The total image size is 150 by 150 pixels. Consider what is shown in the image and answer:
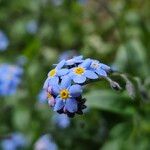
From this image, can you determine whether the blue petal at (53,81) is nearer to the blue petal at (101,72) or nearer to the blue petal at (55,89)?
the blue petal at (55,89)

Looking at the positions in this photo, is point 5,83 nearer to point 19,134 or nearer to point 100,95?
point 19,134

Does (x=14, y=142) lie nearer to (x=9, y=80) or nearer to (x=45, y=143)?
(x=45, y=143)

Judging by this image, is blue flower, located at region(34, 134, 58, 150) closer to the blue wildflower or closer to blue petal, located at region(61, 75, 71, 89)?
blue petal, located at region(61, 75, 71, 89)

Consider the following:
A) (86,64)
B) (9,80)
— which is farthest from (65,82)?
(9,80)

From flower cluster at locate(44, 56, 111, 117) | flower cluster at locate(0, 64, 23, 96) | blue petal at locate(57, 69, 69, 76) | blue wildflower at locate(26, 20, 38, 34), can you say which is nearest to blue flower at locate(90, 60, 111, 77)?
flower cluster at locate(44, 56, 111, 117)

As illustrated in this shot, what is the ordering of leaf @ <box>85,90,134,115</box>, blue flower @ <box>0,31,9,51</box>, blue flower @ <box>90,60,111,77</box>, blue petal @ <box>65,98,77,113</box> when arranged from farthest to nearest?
blue flower @ <box>0,31,9,51</box>
leaf @ <box>85,90,134,115</box>
blue flower @ <box>90,60,111,77</box>
blue petal @ <box>65,98,77,113</box>

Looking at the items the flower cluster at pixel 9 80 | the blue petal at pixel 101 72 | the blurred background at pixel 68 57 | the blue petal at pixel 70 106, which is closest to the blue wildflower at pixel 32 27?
the blurred background at pixel 68 57
